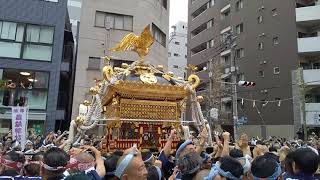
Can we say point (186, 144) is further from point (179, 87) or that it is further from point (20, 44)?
point (20, 44)

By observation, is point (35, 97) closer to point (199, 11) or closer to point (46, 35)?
point (46, 35)

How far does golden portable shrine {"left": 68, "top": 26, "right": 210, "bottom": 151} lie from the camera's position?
8.31 meters

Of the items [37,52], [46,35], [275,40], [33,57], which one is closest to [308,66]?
→ [275,40]

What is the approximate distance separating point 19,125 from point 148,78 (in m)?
4.49

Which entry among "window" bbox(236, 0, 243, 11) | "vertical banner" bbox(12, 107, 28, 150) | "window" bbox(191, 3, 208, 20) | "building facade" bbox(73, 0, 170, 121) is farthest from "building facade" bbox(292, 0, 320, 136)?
"vertical banner" bbox(12, 107, 28, 150)

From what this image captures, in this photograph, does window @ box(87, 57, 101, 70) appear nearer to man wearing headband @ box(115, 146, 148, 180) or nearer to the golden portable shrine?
the golden portable shrine

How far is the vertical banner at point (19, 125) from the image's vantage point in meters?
10.2

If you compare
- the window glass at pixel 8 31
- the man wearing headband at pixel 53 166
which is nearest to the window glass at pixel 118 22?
the window glass at pixel 8 31

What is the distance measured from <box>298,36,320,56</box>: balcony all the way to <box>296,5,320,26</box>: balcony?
1516 millimetres

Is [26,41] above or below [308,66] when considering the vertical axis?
below

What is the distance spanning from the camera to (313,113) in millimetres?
25281

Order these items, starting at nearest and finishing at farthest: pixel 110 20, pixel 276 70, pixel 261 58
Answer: pixel 110 20 < pixel 276 70 < pixel 261 58

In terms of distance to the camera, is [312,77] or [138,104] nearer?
[138,104]

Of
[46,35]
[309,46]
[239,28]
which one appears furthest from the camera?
[239,28]
